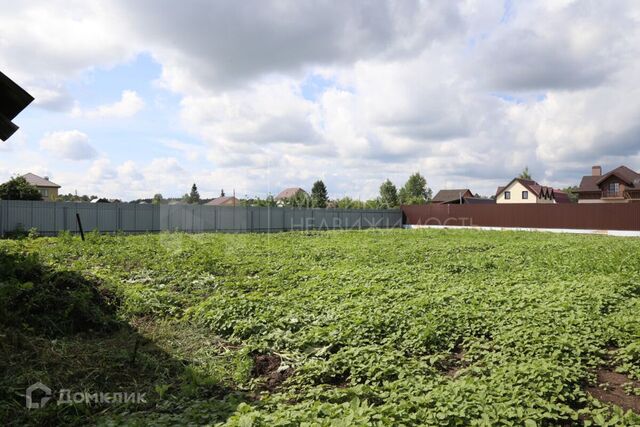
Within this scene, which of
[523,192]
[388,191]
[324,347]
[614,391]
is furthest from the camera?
[388,191]

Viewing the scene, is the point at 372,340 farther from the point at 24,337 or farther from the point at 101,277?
the point at 101,277

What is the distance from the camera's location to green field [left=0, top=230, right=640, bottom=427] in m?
3.27

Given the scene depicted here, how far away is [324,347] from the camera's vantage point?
4652 mm

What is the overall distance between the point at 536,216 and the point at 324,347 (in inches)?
1062

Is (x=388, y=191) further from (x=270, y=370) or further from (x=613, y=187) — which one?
(x=270, y=370)

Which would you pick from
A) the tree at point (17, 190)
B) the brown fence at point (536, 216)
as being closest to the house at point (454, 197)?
the brown fence at point (536, 216)

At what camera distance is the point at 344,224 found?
31.2 m

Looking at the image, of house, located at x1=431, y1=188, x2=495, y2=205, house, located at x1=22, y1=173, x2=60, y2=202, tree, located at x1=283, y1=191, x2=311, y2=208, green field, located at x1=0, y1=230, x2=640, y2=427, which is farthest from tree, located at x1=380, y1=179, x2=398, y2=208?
green field, located at x1=0, y1=230, x2=640, y2=427

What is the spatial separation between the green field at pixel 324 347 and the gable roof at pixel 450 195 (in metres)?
57.1

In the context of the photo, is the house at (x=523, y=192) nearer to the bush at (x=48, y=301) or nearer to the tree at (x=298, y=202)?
the tree at (x=298, y=202)

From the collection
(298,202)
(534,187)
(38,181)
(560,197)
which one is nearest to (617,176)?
(534,187)

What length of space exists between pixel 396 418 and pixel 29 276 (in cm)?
583

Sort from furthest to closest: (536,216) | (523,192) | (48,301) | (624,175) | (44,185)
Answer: (44,185) < (523,192) < (624,175) < (536,216) < (48,301)

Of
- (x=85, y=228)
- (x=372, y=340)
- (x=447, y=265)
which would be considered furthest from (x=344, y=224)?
(x=372, y=340)
